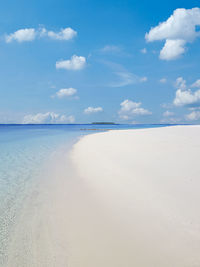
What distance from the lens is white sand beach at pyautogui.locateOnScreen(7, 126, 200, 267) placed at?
2484 mm

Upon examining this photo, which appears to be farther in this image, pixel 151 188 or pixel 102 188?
pixel 102 188

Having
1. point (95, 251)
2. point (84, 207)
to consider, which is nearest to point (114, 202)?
point (84, 207)

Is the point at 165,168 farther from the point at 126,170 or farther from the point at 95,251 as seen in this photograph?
the point at 95,251

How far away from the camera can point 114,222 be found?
3352mm

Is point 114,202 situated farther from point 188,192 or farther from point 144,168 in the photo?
point 144,168

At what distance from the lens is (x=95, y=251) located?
260 centimetres

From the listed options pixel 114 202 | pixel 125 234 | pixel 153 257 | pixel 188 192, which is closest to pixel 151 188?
pixel 188 192

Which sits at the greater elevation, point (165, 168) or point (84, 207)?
point (165, 168)

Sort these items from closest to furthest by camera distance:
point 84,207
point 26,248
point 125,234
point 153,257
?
point 153,257
point 26,248
point 125,234
point 84,207

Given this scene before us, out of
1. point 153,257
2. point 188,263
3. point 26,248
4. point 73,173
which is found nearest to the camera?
point 188,263

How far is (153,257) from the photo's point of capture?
97.0 inches

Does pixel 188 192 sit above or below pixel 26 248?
above

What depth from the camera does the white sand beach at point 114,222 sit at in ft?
8.15

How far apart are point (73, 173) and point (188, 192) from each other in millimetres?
4292
